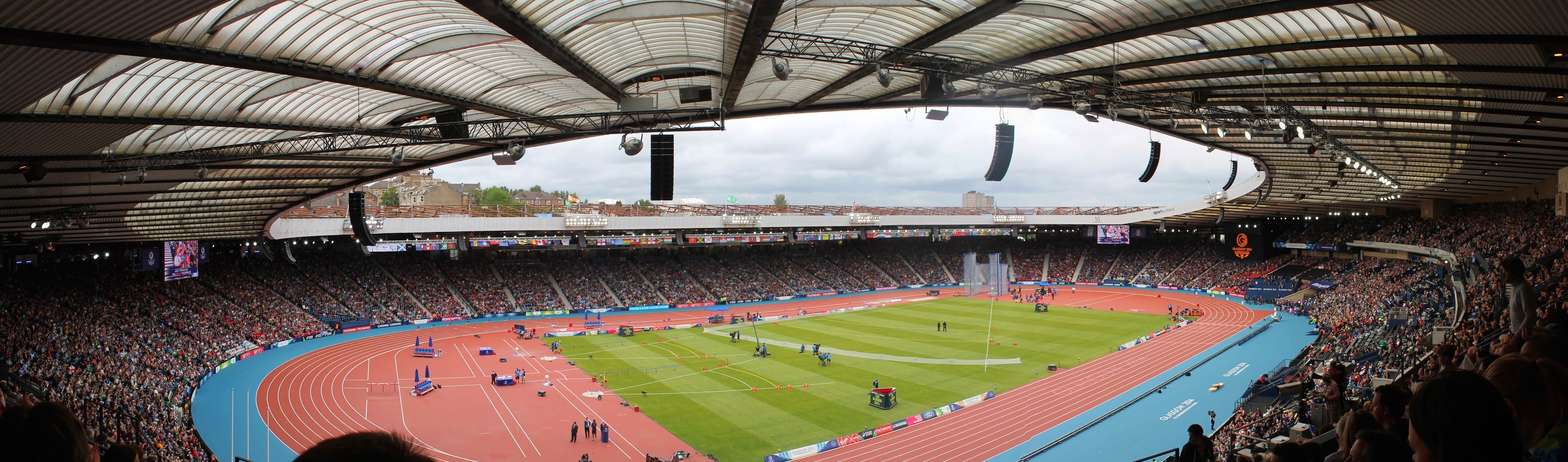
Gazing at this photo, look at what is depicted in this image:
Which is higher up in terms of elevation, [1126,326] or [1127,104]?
[1127,104]

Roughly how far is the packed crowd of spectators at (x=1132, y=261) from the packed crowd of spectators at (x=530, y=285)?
51.8 m

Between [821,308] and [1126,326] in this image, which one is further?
[821,308]

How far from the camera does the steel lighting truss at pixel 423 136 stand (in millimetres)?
17797

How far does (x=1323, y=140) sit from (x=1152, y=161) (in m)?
4.85

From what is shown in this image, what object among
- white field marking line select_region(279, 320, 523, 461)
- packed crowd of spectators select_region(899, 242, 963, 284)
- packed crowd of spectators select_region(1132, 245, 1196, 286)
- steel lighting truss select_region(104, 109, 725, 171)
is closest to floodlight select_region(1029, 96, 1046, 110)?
steel lighting truss select_region(104, 109, 725, 171)

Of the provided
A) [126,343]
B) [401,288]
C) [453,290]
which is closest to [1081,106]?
[126,343]

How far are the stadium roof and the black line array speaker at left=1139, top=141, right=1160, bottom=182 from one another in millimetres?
1008

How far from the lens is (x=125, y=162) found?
19906mm

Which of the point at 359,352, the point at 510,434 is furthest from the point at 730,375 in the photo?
the point at 359,352

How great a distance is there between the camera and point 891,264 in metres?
76.9

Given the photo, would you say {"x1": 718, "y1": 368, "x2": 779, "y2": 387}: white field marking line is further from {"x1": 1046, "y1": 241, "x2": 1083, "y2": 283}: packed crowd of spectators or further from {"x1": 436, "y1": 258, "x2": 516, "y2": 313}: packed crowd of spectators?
{"x1": 1046, "y1": 241, "x2": 1083, "y2": 283}: packed crowd of spectators

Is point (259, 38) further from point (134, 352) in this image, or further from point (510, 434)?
point (134, 352)

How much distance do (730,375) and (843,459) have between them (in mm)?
11668

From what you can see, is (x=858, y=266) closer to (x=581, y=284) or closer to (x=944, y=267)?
(x=944, y=267)
